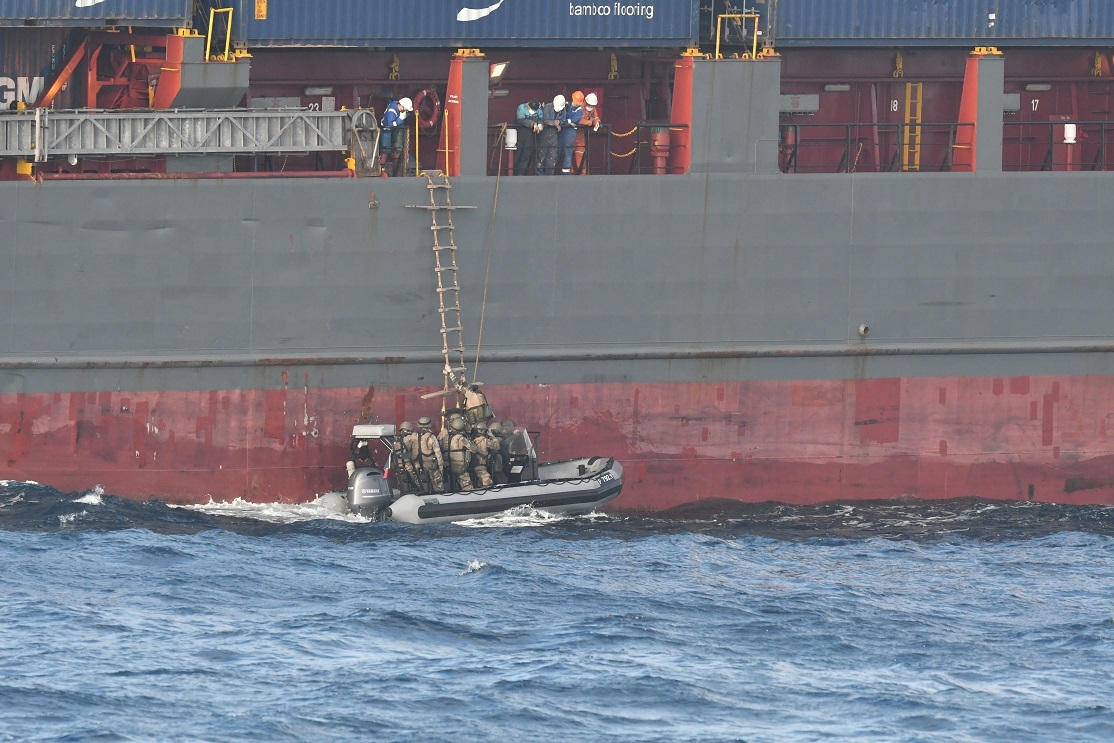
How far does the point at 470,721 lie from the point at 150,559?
557 centimetres

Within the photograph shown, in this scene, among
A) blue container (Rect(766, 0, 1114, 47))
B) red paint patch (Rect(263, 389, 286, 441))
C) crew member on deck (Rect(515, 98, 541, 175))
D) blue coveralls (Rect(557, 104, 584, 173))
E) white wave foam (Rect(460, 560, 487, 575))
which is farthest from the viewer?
blue coveralls (Rect(557, 104, 584, 173))

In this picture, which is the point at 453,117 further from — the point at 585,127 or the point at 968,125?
the point at 968,125

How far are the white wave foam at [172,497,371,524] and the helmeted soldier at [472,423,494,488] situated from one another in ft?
4.54

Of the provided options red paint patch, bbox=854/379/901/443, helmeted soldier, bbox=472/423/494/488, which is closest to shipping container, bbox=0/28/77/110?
helmeted soldier, bbox=472/423/494/488

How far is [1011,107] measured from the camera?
70.9 feet

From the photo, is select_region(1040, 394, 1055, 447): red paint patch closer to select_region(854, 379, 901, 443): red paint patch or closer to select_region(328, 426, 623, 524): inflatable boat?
select_region(854, 379, 901, 443): red paint patch

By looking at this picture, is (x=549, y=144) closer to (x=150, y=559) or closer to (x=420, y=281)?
(x=420, y=281)

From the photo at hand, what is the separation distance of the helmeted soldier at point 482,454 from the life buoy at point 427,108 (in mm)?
4206

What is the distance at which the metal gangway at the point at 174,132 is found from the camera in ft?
62.1

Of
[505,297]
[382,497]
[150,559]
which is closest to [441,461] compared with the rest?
[382,497]

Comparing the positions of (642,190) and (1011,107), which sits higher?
(1011,107)

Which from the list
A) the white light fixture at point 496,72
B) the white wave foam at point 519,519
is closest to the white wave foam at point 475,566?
the white wave foam at point 519,519

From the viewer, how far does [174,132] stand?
63.0 ft

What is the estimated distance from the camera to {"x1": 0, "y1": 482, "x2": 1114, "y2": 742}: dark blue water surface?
41.4ft
